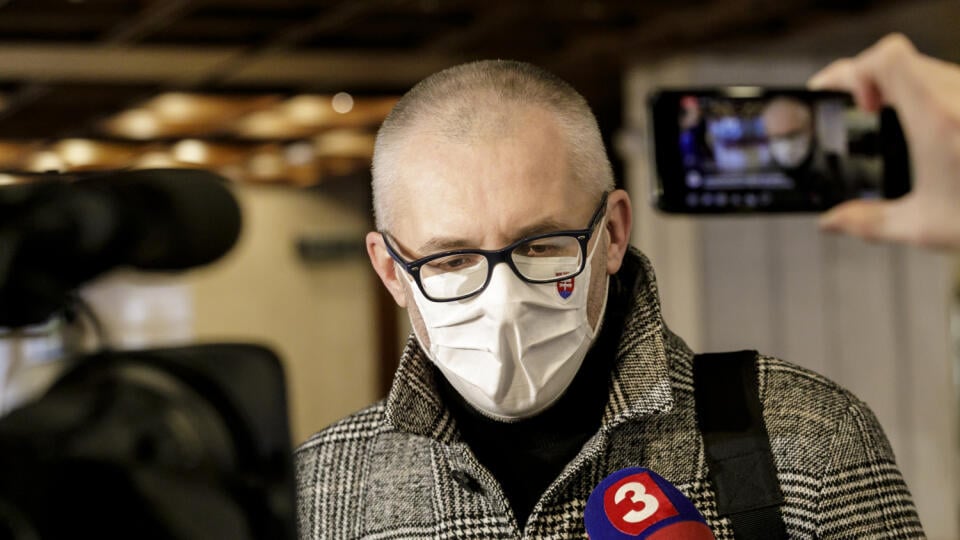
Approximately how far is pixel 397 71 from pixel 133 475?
6242mm

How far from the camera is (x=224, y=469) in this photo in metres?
0.64

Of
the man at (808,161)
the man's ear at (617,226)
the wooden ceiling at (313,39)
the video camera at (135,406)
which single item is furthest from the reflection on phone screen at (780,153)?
the wooden ceiling at (313,39)

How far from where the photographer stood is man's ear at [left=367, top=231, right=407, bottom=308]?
4.68 feet

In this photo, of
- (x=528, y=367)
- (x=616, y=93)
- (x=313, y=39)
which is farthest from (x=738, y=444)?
(x=616, y=93)

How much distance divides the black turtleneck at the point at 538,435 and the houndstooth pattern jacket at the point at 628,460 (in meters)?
0.03

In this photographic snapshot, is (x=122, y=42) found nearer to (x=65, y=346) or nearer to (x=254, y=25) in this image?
(x=254, y=25)

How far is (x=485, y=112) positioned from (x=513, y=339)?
0.84 ft

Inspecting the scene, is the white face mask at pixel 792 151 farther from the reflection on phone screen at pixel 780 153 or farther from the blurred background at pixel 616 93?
the blurred background at pixel 616 93

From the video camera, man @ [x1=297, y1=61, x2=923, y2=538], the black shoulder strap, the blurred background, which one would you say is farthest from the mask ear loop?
the blurred background

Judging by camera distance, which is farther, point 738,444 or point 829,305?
point 829,305

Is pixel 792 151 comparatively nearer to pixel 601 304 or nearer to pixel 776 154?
pixel 776 154

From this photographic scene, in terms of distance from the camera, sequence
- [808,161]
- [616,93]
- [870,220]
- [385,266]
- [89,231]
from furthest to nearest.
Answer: [616,93] → [808,161] → [385,266] → [870,220] → [89,231]

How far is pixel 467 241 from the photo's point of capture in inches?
50.6

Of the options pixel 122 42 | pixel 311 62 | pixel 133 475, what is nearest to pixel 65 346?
pixel 133 475
